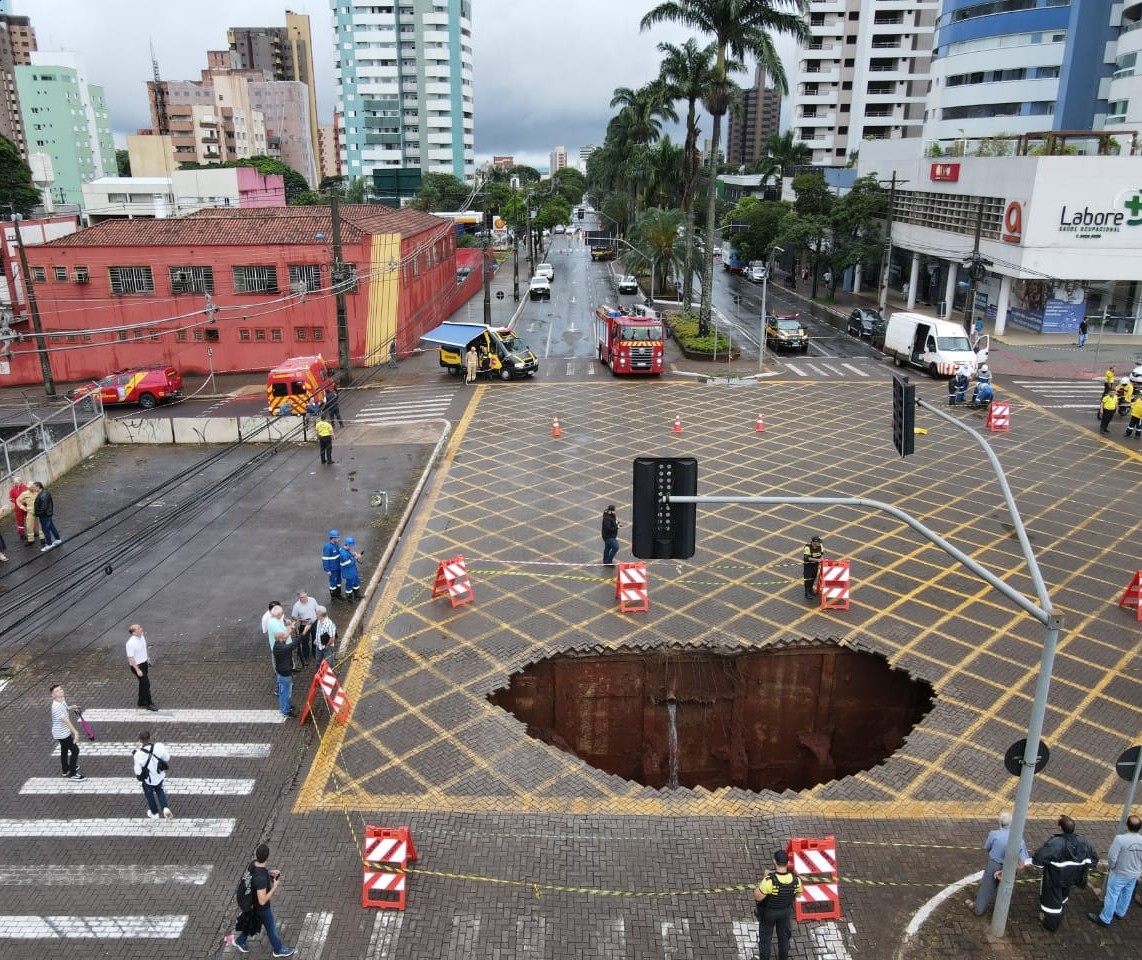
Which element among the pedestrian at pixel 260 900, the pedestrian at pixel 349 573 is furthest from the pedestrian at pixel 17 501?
the pedestrian at pixel 260 900

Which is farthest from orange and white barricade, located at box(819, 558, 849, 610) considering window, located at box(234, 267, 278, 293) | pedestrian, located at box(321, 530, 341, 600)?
window, located at box(234, 267, 278, 293)

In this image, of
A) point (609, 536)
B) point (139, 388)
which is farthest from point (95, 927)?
point (139, 388)

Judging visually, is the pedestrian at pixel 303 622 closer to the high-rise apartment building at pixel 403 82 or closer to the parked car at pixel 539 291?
the parked car at pixel 539 291

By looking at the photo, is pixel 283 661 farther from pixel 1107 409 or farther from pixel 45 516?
pixel 1107 409

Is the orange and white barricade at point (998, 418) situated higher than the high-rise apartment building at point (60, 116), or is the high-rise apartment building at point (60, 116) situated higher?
the high-rise apartment building at point (60, 116)

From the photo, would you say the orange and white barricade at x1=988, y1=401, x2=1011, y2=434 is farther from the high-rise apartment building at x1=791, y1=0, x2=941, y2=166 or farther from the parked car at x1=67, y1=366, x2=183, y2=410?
the high-rise apartment building at x1=791, y1=0, x2=941, y2=166

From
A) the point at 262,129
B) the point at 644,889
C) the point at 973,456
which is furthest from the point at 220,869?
the point at 262,129

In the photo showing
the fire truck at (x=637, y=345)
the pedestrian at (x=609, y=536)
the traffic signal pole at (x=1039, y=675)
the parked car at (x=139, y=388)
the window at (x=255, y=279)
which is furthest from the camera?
the window at (x=255, y=279)
